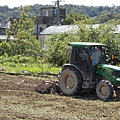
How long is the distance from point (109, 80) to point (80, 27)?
1568cm

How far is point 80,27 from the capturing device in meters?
27.8

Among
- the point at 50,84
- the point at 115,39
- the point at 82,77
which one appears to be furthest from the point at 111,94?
the point at 115,39

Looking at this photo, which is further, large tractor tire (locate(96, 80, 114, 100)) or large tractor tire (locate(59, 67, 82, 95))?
large tractor tire (locate(59, 67, 82, 95))

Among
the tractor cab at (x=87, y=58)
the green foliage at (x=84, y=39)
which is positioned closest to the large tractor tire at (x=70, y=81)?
the tractor cab at (x=87, y=58)

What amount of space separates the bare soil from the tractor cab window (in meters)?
1.25

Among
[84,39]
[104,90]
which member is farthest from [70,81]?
[84,39]

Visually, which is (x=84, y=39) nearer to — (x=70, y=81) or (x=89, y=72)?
(x=70, y=81)

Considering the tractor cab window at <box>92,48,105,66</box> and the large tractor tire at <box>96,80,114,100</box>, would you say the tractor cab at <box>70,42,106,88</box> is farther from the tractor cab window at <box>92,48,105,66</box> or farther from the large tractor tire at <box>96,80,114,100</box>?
the large tractor tire at <box>96,80,114,100</box>

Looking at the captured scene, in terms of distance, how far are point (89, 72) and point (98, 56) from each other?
0.69 meters

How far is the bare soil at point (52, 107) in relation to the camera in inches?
372

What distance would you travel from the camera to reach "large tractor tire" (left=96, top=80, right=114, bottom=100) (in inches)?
472

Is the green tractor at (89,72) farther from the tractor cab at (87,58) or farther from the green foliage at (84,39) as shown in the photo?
the green foliage at (84,39)

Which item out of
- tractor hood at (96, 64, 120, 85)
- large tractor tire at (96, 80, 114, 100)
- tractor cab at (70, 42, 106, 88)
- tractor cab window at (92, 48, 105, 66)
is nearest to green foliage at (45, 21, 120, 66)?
tractor cab window at (92, 48, 105, 66)

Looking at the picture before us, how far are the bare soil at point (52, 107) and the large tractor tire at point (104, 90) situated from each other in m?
0.21
